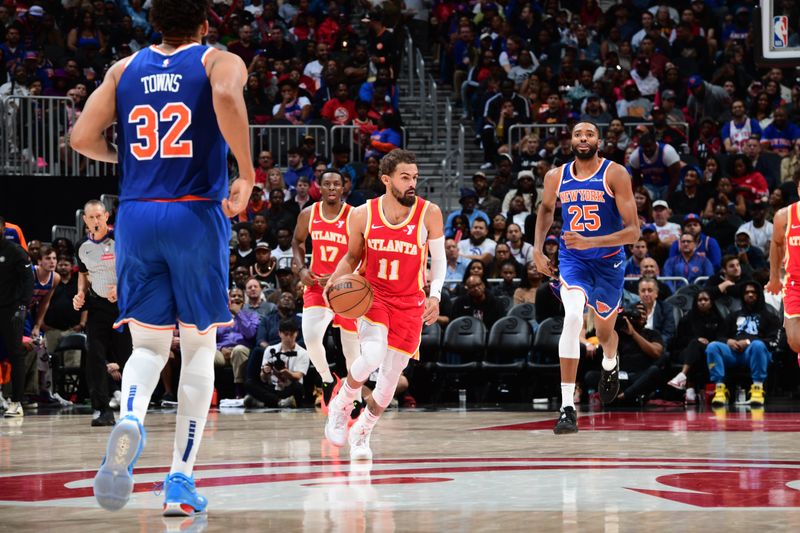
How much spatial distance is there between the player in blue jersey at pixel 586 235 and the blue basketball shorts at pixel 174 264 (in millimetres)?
4844

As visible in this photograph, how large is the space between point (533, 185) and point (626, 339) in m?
3.65

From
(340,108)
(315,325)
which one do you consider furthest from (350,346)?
(340,108)

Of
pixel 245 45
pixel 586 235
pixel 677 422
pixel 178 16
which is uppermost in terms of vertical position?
pixel 245 45

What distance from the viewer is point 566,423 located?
379 inches

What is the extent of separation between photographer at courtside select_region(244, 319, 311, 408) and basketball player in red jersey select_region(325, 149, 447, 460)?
19.3ft

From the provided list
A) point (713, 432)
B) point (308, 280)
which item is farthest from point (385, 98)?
point (713, 432)

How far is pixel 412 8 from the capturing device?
22.7 m

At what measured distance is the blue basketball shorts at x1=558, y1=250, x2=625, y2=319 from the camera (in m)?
9.90

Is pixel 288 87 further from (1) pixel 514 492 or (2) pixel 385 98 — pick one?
(1) pixel 514 492

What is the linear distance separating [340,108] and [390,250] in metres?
11.6

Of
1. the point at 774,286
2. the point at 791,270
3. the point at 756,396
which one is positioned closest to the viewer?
the point at 791,270

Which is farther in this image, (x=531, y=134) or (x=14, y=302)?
(x=531, y=134)

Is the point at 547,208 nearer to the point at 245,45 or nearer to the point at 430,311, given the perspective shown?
the point at 430,311

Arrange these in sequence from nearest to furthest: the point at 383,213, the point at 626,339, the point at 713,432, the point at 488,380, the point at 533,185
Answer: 1. the point at 383,213
2. the point at 713,432
3. the point at 626,339
4. the point at 488,380
5. the point at 533,185
